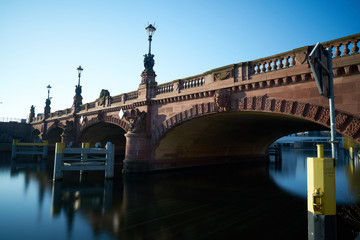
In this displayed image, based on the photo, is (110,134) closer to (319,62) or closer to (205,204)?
(205,204)

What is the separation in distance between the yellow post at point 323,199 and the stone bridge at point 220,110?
265 centimetres

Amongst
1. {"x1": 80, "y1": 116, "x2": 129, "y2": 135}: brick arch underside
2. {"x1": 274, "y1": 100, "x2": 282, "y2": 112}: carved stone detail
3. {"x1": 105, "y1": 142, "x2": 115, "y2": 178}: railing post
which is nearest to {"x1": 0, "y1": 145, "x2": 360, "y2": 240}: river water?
{"x1": 105, "y1": 142, "x2": 115, "y2": 178}: railing post

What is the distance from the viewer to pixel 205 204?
902cm

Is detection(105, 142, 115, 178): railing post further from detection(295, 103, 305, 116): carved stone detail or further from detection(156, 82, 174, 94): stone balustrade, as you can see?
detection(295, 103, 305, 116): carved stone detail

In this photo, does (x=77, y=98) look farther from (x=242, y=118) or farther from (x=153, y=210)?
(x=153, y=210)

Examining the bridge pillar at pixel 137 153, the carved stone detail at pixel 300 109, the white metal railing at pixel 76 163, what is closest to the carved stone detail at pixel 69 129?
the bridge pillar at pixel 137 153

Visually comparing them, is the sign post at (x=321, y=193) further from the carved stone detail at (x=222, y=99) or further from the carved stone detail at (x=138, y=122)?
the carved stone detail at (x=138, y=122)

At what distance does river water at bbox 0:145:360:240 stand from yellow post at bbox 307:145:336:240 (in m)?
2.73

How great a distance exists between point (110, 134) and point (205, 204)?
24793mm

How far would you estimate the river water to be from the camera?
602 centimetres

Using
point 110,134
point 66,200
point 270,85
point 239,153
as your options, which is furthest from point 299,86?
point 110,134

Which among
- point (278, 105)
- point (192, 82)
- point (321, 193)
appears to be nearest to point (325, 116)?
point (278, 105)

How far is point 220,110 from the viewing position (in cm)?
1226

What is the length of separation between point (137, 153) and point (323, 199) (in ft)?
46.7
